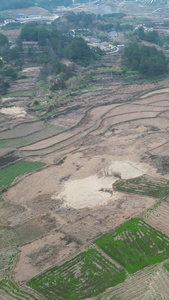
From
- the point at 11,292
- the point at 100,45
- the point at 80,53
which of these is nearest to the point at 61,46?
the point at 80,53

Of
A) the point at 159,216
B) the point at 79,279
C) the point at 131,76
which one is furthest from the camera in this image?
the point at 131,76

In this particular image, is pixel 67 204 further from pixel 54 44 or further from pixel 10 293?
pixel 54 44

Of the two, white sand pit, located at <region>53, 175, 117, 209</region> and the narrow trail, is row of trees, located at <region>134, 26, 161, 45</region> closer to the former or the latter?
the narrow trail

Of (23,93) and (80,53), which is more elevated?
(80,53)

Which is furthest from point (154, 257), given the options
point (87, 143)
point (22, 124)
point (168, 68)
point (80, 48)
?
point (80, 48)

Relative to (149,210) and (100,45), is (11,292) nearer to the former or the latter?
(149,210)

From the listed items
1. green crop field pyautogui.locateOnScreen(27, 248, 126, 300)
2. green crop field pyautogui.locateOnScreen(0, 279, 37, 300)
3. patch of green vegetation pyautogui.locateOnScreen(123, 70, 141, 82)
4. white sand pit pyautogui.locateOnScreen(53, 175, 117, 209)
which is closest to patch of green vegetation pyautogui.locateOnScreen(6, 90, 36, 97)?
patch of green vegetation pyautogui.locateOnScreen(123, 70, 141, 82)

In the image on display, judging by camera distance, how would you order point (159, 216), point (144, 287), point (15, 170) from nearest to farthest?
point (144, 287) → point (159, 216) → point (15, 170)

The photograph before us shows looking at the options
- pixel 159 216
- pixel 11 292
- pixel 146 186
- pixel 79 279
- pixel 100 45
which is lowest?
pixel 11 292
